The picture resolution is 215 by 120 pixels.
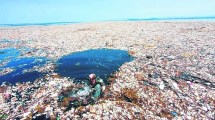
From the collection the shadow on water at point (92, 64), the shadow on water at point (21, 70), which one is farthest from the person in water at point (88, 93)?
the shadow on water at point (21, 70)

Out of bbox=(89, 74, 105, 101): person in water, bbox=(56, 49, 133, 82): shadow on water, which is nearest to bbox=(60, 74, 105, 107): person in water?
bbox=(89, 74, 105, 101): person in water

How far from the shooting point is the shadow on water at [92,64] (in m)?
11.1

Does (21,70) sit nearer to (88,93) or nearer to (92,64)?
(92,64)

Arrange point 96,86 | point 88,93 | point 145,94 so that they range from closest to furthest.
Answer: point 88,93
point 145,94
point 96,86


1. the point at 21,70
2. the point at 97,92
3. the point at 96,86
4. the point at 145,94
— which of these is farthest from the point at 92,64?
the point at 145,94

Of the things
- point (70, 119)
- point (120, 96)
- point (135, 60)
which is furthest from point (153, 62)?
point (70, 119)

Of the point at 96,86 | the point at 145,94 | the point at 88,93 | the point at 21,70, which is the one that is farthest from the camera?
the point at 21,70

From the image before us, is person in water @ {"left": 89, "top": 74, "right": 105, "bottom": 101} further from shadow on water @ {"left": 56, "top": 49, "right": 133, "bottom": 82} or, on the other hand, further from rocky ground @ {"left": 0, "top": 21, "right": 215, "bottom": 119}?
shadow on water @ {"left": 56, "top": 49, "right": 133, "bottom": 82}

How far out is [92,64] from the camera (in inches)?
506

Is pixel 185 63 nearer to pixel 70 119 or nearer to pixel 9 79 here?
pixel 70 119

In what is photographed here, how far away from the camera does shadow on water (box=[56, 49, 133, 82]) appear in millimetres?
11146

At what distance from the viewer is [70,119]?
7.17m

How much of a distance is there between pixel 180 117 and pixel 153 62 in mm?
6067

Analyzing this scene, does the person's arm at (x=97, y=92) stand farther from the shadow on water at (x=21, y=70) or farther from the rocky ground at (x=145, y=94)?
the shadow on water at (x=21, y=70)
